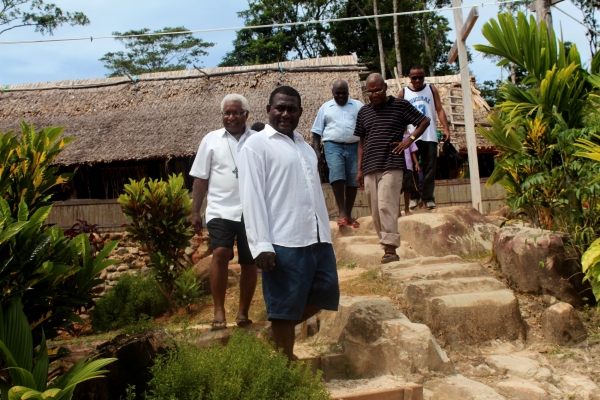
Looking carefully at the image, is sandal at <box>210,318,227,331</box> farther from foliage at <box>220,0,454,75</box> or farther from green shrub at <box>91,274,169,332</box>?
foliage at <box>220,0,454,75</box>

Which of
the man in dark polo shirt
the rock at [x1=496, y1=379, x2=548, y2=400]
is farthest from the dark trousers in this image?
the rock at [x1=496, y1=379, x2=548, y2=400]

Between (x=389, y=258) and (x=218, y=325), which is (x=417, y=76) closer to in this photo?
(x=389, y=258)

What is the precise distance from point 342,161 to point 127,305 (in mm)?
2732

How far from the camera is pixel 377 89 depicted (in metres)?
5.05

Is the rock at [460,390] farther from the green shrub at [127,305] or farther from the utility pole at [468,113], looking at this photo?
the utility pole at [468,113]

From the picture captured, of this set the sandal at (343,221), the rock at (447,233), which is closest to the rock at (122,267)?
the sandal at (343,221)

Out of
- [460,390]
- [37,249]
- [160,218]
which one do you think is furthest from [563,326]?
Result: [160,218]

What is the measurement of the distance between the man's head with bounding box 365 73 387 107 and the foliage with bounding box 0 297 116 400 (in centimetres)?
344

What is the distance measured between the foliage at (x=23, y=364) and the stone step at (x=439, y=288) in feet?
8.48

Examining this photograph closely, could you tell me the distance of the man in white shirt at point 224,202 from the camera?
410 cm

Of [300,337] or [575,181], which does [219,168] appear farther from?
[575,181]

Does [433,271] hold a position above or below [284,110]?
below

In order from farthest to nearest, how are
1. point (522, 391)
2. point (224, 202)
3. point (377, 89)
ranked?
point (377, 89) < point (224, 202) < point (522, 391)

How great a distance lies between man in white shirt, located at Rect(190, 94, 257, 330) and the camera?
4102mm
